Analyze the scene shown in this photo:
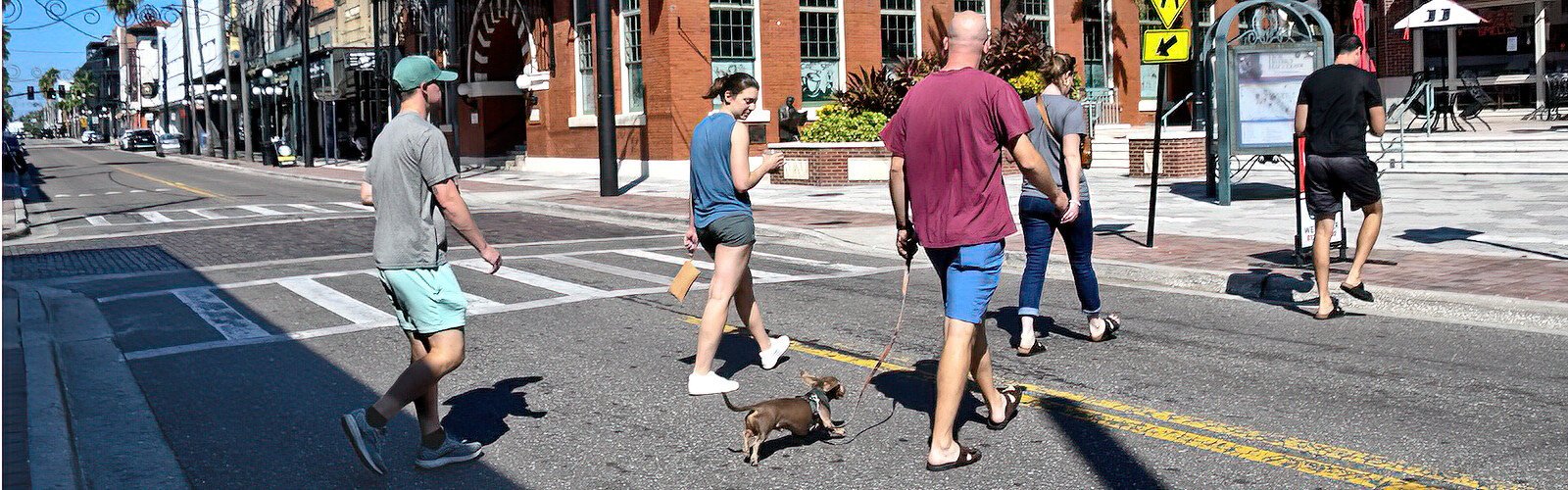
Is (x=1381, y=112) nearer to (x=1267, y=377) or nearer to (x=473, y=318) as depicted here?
Result: (x=1267, y=377)

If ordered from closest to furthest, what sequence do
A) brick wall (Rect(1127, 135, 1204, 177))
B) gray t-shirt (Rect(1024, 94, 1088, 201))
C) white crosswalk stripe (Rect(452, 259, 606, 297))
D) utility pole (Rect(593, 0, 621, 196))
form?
1. gray t-shirt (Rect(1024, 94, 1088, 201))
2. white crosswalk stripe (Rect(452, 259, 606, 297))
3. brick wall (Rect(1127, 135, 1204, 177))
4. utility pole (Rect(593, 0, 621, 196))

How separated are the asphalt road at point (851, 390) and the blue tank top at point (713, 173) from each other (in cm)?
93

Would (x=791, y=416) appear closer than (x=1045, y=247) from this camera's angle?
Yes

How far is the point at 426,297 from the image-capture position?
17.3 feet

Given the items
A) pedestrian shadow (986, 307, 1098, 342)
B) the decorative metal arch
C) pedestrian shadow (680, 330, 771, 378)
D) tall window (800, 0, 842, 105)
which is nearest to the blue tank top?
pedestrian shadow (680, 330, 771, 378)

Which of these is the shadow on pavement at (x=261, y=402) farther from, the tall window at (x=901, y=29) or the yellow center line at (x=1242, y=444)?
the tall window at (x=901, y=29)

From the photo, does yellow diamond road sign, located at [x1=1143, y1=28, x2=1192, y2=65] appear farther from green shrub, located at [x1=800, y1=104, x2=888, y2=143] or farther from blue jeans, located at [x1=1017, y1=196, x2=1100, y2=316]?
green shrub, located at [x1=800, y1=104, x2=888, y2=143]

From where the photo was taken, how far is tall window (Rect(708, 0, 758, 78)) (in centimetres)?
2964

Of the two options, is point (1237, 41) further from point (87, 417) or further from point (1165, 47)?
point (87, 417)

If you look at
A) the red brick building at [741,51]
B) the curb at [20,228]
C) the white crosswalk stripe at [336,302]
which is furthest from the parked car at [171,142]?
the white crosswalk stripe at [336,302]

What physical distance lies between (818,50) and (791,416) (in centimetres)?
2606

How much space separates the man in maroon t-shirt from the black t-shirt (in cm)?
423

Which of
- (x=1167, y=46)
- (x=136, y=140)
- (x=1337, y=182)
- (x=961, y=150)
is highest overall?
(x=136, y=140)

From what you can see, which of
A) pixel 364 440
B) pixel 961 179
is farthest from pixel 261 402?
pixel 961 179
